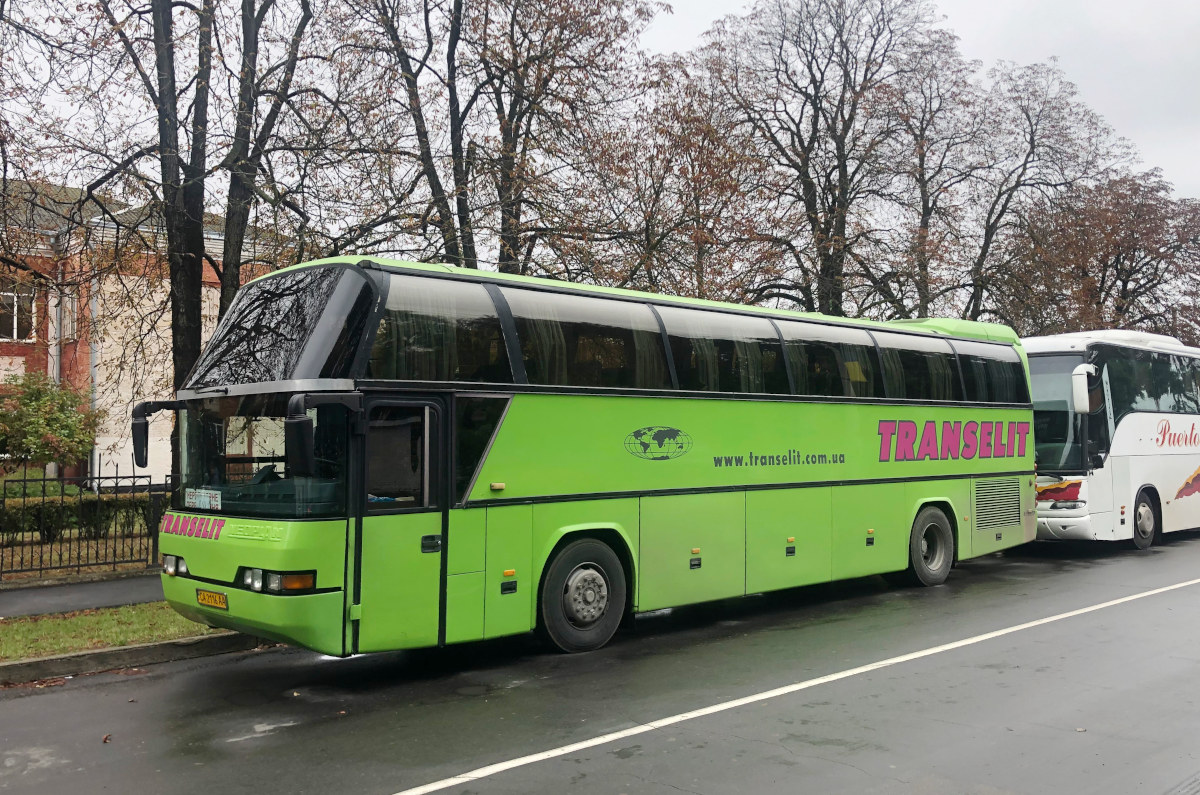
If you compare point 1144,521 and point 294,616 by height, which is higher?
point 294,616

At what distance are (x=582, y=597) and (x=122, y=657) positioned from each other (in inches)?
166

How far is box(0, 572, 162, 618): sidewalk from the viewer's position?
1119cm

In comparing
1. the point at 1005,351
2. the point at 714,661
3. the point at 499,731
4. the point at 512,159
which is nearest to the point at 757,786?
the point at 499,731

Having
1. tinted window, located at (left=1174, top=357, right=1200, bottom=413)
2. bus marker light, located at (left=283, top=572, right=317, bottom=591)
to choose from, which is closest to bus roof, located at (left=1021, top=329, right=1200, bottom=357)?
tinted window, located at (left=1174, top=357, right=1200, bottom=413)

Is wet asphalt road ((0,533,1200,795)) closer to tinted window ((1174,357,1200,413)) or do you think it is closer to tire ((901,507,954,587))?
tire ((901,507,954,587))

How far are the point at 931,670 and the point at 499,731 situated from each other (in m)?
3.84

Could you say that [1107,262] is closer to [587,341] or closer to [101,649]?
[587,341]

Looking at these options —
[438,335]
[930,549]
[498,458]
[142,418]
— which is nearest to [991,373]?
[930,549]

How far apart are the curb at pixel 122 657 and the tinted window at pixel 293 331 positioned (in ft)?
8.33

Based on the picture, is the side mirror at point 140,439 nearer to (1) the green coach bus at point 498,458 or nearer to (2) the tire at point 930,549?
(1) the green coach bus at point 498,458

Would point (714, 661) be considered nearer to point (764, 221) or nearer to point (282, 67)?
point (282, 67)

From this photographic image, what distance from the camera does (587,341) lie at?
30.0ft

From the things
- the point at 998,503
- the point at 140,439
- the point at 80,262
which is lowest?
the point at 998,503

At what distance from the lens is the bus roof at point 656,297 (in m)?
8.08
